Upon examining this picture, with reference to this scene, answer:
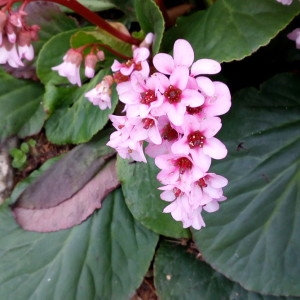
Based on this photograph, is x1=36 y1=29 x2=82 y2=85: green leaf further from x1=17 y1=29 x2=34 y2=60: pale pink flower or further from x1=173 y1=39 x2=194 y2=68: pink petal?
x1=173 y1=39 x2=194 y2=68: pink petal

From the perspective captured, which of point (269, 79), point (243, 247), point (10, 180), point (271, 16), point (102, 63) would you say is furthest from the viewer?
point (10, 180)

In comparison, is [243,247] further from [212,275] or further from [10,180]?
[10,180]

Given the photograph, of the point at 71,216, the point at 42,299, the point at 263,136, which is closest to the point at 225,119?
the point at 263,136

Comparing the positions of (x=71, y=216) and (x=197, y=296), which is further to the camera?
(x=71, y=216)

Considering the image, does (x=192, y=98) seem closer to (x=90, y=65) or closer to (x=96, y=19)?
(x=90, y=65)

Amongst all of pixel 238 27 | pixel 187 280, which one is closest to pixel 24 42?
pixel 238 27

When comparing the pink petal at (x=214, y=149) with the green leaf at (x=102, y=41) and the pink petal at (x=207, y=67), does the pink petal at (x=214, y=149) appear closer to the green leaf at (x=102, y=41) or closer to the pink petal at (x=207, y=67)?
the pink petal at (x=207, y=67)
